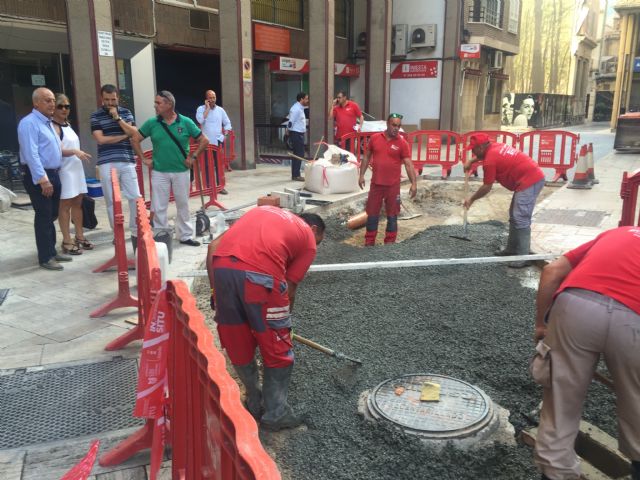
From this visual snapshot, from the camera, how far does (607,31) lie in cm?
6494

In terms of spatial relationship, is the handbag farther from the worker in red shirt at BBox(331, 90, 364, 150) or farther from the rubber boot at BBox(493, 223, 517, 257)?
the worker in red shirt at BBox(331, 90, 364, 150)

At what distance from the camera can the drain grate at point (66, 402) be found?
3219 millimetres

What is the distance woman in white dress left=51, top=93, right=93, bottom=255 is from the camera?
20.9ft

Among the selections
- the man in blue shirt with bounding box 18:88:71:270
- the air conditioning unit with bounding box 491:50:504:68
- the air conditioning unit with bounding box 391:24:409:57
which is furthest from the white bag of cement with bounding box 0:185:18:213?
the air conditioning unit with bounding box 491:50:504:68

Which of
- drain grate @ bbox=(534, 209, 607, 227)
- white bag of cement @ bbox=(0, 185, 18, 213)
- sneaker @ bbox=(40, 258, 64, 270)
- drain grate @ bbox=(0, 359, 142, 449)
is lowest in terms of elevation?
drain grate @ bbox=(0, 359, 142, 449)

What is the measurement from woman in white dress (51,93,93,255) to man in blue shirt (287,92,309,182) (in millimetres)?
6204

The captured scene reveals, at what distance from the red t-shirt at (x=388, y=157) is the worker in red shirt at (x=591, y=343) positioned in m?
5.00

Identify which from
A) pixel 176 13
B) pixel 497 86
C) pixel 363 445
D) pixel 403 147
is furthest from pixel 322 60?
pixel 497 86

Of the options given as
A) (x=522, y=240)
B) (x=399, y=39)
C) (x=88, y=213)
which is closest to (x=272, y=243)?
(x=522, y=240)

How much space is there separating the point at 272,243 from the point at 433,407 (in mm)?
1561

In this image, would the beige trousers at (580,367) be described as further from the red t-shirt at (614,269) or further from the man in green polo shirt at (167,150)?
the man in green polo shirt at (167,150)

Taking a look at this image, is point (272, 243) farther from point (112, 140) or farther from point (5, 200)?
point (5, 200)

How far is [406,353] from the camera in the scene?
14.6ft

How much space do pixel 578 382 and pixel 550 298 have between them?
44 cm
